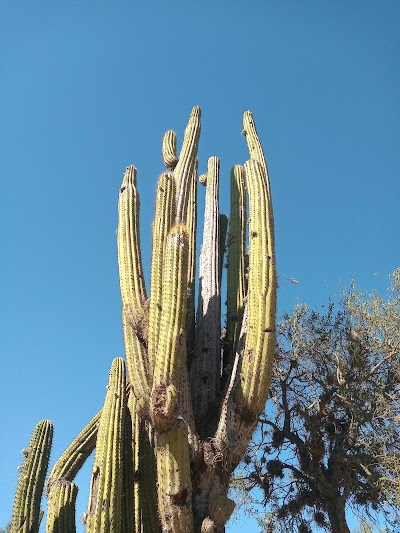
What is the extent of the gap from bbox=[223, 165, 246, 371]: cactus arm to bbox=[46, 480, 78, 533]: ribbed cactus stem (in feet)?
7.65

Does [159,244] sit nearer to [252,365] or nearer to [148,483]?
[252,365]

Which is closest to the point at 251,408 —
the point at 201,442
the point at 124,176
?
the point at 201,442

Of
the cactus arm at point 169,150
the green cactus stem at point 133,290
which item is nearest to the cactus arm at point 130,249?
the green cactus stem at point 133,290

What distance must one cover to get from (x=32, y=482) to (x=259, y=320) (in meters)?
3.25

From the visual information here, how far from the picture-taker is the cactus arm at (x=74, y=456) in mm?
6290

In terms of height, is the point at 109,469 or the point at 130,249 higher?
the point at 130,249

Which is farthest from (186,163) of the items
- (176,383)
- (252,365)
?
(176,383)

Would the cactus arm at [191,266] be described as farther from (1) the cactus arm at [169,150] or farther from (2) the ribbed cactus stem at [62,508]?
(2) the ribbed cactus stem at [62,508]

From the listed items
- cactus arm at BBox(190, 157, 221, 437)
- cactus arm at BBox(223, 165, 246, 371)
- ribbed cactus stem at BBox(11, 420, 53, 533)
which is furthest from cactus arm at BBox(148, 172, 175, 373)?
ribbed cactus stem at BBox(11, 420, 53, 533)

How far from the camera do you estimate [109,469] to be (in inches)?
200

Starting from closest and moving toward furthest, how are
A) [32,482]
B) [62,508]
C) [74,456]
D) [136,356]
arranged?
[136,356], [62,508], [32,482], [74,456]

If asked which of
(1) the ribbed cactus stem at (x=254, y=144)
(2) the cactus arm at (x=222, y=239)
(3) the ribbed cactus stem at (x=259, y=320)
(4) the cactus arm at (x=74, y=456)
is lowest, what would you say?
(4) the cactus arm at (x=74, y=456)

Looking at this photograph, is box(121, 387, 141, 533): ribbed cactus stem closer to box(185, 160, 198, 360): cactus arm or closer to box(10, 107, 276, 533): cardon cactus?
box(10, 107, 276, 533): cardon cactus

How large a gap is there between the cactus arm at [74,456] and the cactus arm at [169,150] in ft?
12.4
